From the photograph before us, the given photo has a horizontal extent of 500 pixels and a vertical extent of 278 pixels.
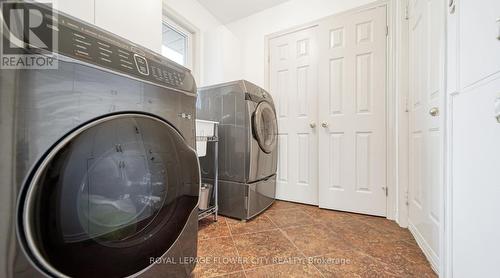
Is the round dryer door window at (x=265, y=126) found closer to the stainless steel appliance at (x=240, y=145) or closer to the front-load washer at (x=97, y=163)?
the stainless steel appliance at (x=240, y=145)

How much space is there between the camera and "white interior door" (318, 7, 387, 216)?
1.70 metres

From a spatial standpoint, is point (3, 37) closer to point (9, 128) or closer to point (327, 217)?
point (9, 128)

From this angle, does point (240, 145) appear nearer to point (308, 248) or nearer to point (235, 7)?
point (308, 248)

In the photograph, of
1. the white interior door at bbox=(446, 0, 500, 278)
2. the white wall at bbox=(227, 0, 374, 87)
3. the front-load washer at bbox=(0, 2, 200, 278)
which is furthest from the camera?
the white wall at bbox=(227, 0, 374, 87)

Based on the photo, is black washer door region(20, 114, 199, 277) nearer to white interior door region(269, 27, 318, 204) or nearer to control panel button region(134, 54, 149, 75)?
control panel button region(134, 54, 149, 75)

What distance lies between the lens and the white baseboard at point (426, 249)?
0.95 metres

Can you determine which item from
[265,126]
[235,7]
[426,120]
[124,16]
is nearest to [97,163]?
[124,16]

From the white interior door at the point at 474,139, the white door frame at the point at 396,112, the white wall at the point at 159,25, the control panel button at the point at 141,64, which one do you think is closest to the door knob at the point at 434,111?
the white interior door at the point at 474,139

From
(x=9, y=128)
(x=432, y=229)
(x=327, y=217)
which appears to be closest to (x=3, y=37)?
(x=9, y=128)

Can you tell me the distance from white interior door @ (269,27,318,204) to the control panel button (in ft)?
5.54

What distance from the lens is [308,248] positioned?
1.15 m

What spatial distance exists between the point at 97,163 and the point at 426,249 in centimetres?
165

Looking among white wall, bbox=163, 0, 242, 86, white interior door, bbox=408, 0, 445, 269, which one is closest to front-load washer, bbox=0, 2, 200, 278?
white interior door, bbox=408, 0, 445, 269

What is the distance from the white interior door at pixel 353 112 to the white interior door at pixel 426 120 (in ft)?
0.97
